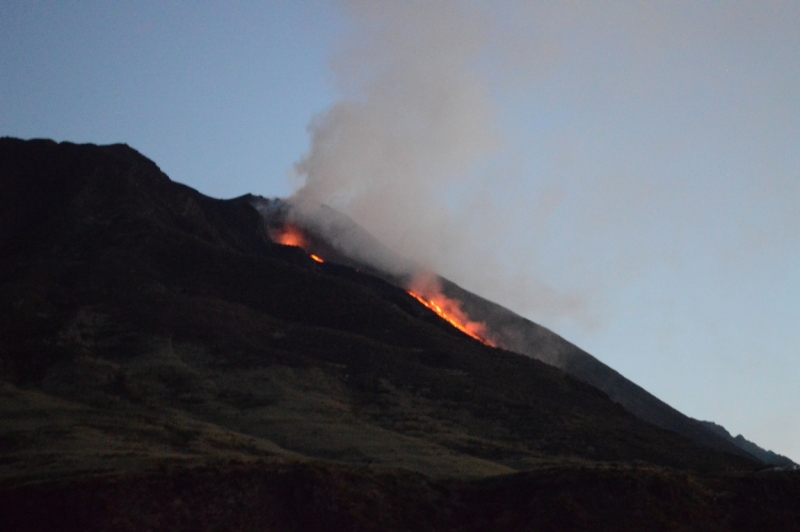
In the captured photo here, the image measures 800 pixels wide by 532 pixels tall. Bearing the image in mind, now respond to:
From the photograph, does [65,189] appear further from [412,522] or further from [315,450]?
[412,522]

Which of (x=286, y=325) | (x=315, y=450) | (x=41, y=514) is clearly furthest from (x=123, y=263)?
(x=41, y=514)

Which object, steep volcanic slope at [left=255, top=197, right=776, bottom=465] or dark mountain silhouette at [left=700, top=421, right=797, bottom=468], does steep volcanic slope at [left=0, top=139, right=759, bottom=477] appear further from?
dark mountain silhouette at [left=700, top=421, right=797, bottom=468]

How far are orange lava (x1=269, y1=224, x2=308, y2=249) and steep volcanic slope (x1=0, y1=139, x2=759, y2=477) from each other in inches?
1069

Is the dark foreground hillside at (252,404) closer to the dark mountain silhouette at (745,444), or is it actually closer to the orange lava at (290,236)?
the orange lava at (290,236)

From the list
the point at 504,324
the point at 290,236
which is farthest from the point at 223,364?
the point at 290,236

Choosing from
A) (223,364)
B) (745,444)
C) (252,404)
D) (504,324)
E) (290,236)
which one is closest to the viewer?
(252,404)

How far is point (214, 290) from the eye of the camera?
7150 centimetres

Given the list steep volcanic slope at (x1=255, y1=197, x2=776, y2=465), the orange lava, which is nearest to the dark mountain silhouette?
steep volcanic slope at (x1=255, y1=197, x2=776, y2=465)

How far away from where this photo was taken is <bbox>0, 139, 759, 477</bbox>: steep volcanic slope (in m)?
38.0

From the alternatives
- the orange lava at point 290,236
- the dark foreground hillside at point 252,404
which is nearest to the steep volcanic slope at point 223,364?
the dark foreground hillside at point 252,404

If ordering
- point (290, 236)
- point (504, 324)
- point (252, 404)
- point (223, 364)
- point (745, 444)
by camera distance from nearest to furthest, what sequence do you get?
1. point (252, 404)
2. point (223, 364)
3. point (504, 324)
4. point (290, 236)
5. point (745, 444)

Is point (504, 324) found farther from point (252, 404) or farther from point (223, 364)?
point (252, 404)

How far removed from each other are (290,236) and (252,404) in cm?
7585

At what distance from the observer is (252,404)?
154 ft
